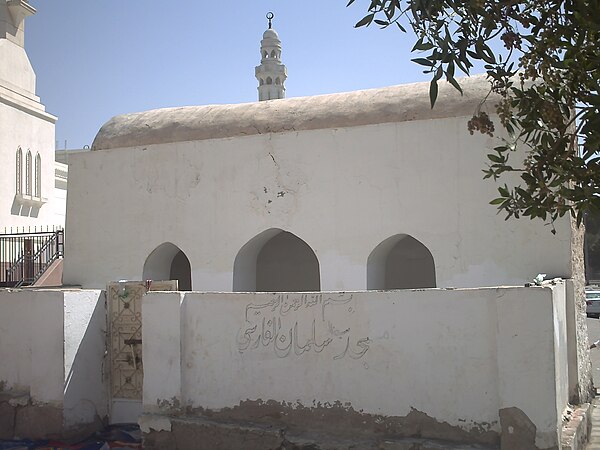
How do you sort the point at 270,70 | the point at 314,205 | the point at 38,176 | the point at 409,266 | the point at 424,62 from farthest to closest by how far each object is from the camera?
the point at 270,70, the point at 38,176, the point at 409,266, the point at 314,205, the point at 424,62

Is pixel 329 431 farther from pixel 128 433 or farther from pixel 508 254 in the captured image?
pixel 508 254

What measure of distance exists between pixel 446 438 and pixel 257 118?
6.29m

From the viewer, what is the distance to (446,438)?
6797 mm

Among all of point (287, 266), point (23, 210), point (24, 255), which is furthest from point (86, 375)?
point (23, 210)

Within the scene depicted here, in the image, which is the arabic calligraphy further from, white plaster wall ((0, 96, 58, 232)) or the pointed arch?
the pointed arch

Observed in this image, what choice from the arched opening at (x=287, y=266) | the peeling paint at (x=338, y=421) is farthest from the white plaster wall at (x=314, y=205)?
the peeling paint at (x=338, y=421)

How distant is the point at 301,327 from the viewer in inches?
297

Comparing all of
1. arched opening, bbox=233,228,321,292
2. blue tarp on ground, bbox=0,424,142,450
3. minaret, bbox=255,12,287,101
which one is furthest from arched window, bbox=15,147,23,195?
minaret, bbox=255,12,287,101

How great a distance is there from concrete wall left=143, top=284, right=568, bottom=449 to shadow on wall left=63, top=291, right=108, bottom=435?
1.04m

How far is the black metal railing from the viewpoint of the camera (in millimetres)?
15914

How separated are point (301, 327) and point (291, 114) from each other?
15.5 feet

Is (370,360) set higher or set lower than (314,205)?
lower

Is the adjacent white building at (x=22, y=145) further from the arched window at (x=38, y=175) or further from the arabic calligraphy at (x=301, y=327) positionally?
the arabic calligraphy at (x=301, y=327)

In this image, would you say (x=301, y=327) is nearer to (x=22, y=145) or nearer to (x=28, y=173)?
(x=22, y=145)
